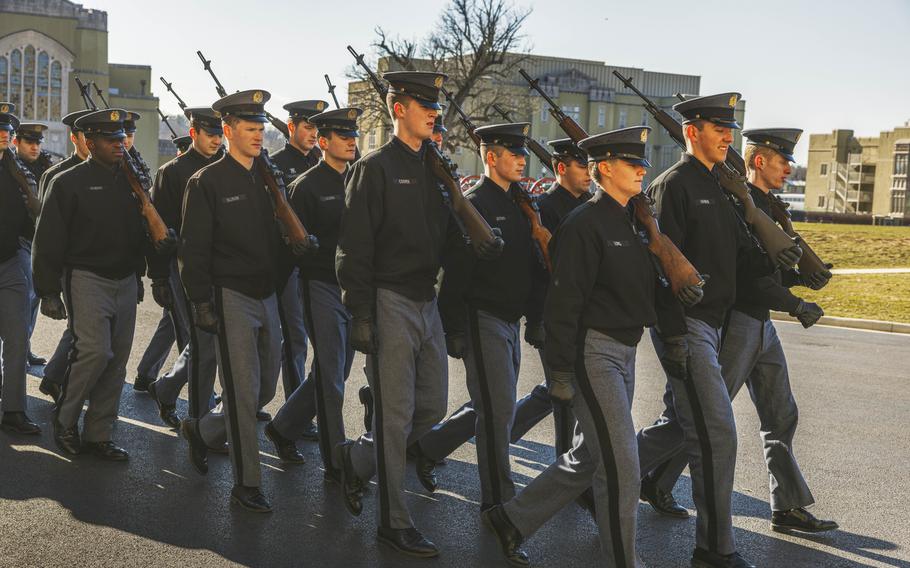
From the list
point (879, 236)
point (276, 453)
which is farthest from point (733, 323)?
point (879, 236)

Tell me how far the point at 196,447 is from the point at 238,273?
1.21 meters

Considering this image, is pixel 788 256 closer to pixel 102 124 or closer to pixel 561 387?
pixel 561 387

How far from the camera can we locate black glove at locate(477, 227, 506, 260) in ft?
19.5

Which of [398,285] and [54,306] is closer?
[398,285]

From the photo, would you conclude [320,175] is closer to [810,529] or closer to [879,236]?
[810,529]

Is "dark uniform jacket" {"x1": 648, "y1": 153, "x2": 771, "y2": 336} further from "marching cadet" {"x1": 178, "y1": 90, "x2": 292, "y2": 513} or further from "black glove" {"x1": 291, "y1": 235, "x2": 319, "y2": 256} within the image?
"marching cadet" {"x1": 178, "y1": 90, "x2": 292, "y2": 513}

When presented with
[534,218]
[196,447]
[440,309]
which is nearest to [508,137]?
[534,218]

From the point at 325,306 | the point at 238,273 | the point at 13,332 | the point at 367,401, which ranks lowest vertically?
the point at 367,401

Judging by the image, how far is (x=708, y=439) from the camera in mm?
5570

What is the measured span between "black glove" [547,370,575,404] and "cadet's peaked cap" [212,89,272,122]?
2465mm

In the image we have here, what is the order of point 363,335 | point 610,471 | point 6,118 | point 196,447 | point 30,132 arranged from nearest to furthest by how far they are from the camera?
1. point 610,471
2. point 363,335
3. point 196,447
4. point 6,118
5. point 30,132

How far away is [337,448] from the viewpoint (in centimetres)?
645

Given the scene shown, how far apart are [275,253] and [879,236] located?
33.4 meters

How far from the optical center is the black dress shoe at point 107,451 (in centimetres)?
722
